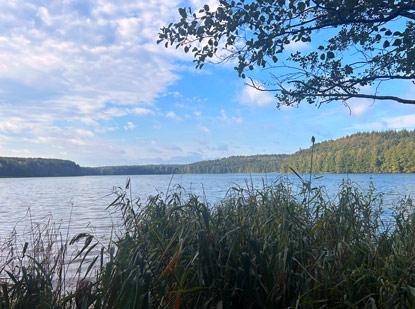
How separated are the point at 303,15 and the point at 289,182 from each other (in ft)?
12.1

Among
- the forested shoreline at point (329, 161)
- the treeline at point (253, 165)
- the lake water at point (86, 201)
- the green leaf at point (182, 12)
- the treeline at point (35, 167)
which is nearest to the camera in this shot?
the green leaf at point (182, 12)

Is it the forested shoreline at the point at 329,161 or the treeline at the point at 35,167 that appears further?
the treeline at the point at 35,167

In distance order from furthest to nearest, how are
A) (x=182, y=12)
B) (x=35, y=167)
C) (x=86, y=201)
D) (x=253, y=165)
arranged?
(x=35, y=167), (x=86, y=201), (x=253, y=165), (x=182, y=12)

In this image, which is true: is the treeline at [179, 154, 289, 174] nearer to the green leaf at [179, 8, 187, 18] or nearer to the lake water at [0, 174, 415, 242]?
the lake water at [0, 174, 415, 242]

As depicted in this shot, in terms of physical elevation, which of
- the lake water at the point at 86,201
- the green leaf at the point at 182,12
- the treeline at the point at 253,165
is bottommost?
the lake water at the point at 86,201

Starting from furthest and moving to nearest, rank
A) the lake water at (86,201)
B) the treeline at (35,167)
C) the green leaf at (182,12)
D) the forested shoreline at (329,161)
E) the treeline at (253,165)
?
the treeline at (35,167) → the forested shoreline at (329,161) → the lake water at (86,201) → the treeline at (253,165) → the green leaf at (182,12)

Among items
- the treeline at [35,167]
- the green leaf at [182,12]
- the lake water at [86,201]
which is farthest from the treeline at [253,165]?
the treeline at [35,167]

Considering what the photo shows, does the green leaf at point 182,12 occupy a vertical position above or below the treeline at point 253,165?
above

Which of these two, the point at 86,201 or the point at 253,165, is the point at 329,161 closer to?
the point at 253,165

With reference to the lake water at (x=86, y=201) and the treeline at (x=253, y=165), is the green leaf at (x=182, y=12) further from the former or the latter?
the treeline at (x=253, y=165)

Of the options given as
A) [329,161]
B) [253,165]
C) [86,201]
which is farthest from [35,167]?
[253,165]

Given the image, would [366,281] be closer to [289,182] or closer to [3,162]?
[289,182]

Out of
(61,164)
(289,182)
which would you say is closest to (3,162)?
Result: (61,164)

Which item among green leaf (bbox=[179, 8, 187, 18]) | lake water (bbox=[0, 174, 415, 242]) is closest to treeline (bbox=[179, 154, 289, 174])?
lake water (bbox=[0, 174, 415, 242])
